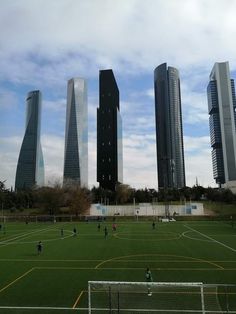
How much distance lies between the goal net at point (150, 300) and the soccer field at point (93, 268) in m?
0.17

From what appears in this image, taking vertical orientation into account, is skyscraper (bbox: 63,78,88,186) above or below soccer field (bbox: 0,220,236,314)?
above

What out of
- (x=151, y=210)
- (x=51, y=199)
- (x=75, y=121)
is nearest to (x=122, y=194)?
(x=151, y=210)

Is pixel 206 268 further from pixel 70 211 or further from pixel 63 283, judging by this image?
pixel 70 211

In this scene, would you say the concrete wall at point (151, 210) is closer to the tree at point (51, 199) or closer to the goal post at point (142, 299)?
the tree at point (51, 199)

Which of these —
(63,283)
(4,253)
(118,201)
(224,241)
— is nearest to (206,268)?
(63,283)

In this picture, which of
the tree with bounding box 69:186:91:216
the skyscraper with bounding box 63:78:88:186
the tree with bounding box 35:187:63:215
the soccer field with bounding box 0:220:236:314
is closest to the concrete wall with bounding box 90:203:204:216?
the tree with bounding box 69:186:91:216

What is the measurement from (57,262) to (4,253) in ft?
Result: 34.1

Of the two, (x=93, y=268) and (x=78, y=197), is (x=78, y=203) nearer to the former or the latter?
(x=78, y=197)

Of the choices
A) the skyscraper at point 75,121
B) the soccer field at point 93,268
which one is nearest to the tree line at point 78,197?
the skyscraper at point 75,121

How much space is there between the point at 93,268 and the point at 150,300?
48.9 feet

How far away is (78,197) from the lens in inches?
4894

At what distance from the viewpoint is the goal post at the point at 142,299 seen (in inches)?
673

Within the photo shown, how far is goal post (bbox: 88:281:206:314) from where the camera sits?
56.1ft

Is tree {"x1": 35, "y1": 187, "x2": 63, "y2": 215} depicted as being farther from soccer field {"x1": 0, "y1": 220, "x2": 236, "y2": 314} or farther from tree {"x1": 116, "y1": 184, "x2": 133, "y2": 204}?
soccer field {"x1": 0, "y1": 220, "x2": 236, "y2": 314}
